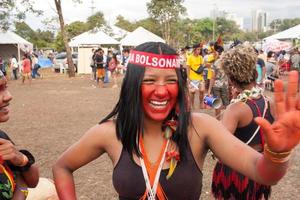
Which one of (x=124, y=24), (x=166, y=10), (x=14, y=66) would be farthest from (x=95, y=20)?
(x=14, y=66)

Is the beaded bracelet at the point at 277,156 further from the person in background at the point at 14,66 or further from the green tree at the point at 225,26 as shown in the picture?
the green tree at the point at 225,26

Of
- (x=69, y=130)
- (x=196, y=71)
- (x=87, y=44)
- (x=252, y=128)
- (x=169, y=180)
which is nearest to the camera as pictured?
(x=169, y=180)

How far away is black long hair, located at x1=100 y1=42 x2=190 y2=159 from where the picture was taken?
6.96 feet

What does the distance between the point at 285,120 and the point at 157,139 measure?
0.81m

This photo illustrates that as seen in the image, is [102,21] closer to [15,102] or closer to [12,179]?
[15,102]

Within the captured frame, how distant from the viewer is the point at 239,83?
11.2 ft

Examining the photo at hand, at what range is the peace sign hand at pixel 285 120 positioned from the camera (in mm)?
1559

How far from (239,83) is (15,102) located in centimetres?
1127

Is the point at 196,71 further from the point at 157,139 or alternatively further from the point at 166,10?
the point at 166,10

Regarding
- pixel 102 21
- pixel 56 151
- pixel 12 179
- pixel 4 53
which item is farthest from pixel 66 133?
pixel 102 21

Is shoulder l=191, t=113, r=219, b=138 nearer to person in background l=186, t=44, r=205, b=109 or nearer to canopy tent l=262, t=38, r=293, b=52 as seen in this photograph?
person in background l=186, t=44, r=205, b=109

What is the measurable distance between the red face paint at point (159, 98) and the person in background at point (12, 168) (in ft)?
2.33

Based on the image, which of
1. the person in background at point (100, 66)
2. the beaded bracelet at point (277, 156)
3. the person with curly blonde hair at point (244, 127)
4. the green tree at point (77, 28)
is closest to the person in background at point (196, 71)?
the person in background at point (100, 66)

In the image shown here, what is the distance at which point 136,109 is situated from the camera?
7.10 feet
